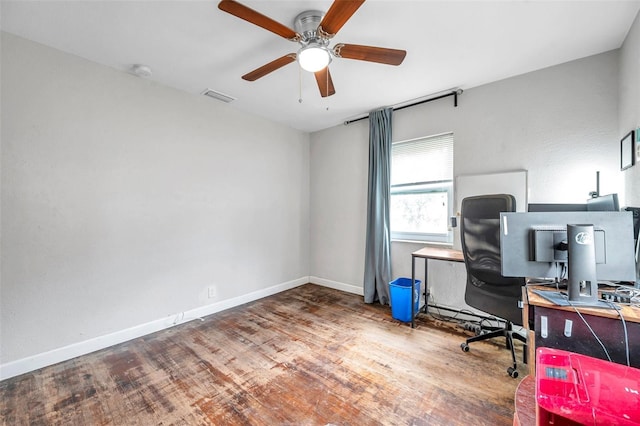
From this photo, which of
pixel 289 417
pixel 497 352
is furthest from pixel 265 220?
pixel 497 352

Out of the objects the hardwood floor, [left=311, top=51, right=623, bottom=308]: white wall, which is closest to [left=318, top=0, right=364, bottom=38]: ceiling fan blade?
[left=311, top=51, right=623, bottom=308]: white wall

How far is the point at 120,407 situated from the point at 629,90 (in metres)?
4.18

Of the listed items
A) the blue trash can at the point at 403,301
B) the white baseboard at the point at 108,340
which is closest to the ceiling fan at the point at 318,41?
the blue trash can at the point at 403,301

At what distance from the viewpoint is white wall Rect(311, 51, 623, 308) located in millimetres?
2211

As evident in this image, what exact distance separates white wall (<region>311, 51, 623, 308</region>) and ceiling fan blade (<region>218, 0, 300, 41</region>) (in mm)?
2136

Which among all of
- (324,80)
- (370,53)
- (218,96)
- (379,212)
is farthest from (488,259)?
(218,96)

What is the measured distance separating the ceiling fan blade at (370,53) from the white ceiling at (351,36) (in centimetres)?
23

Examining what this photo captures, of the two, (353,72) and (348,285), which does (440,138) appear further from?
(348,285)

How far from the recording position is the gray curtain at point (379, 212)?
335cm

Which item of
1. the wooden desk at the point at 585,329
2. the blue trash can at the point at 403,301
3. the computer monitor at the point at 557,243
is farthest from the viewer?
the blue trash can at the point at 403,301

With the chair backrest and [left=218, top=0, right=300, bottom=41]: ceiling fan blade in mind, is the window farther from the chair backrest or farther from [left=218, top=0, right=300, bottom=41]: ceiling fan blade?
[left=218, top=0, right=300, bottom=41]: ceiling fan blade

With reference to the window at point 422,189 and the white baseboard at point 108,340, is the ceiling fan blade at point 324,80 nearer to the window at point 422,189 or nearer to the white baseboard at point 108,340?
the window at point 422,189

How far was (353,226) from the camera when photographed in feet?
12.6

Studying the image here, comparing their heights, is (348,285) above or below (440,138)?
below
